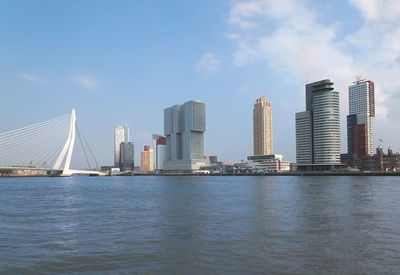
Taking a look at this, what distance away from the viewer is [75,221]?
25.7 m

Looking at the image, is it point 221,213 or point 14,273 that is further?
point 221,213

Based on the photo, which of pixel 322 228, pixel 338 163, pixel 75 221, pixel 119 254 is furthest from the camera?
pixel 338 163

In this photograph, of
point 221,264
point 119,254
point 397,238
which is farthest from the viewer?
point 397,238

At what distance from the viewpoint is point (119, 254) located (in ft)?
51.5

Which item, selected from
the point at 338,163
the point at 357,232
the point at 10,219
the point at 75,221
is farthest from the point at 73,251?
the point at 338,163

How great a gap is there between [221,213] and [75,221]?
12.0 m

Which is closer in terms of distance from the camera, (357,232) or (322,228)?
(357,232)

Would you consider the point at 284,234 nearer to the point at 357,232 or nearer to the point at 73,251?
the point at 357,232

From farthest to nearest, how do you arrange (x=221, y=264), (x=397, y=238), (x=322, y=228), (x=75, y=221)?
1. (x=75, y=221)
2. (x=322, y=228)
3. (x=397, y=238)
4. (x=221, y=264)

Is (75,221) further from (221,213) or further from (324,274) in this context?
(324,274)

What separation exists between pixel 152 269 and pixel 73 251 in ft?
17.2

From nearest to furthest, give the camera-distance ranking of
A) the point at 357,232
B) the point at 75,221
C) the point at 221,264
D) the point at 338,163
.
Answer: the point at 221,264 → the point at 357,232 → the point at 75,221 → the point at 338,163

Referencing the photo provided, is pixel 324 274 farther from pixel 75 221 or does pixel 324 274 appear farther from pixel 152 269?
pixel 75 221

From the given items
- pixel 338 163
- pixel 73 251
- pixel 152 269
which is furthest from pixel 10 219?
pixel 338 163
